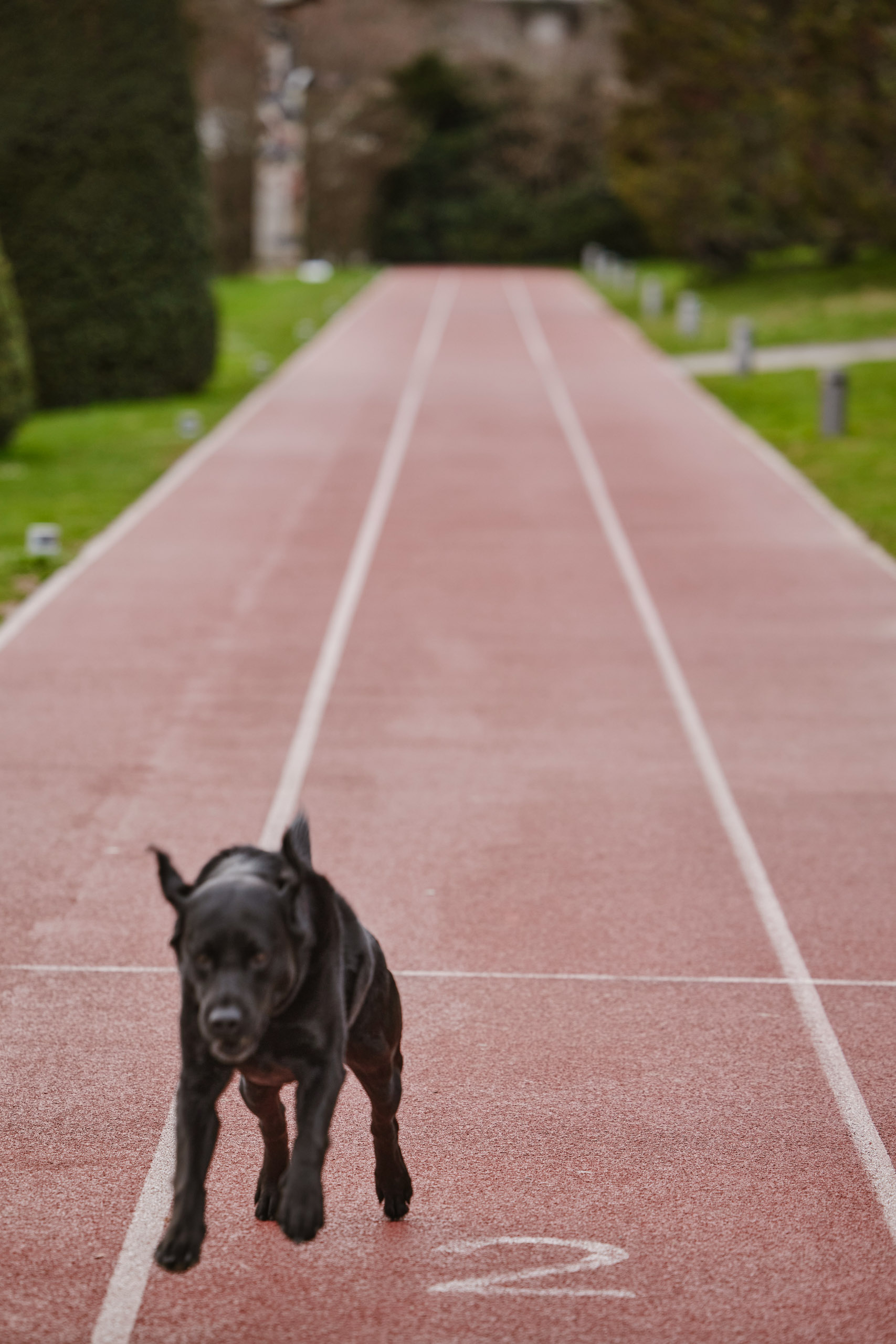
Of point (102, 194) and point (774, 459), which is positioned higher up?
point (102, 194)

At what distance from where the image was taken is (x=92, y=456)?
22453 millimetres

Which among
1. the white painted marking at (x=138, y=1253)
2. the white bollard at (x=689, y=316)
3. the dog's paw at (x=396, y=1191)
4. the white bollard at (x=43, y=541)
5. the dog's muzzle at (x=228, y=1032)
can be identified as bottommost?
the white bollard at (x=689, y=316)

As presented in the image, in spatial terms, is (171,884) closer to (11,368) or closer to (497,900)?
(497,900)

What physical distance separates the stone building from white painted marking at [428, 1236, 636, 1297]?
34.7m

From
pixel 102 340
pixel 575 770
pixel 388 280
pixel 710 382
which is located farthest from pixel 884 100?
pixel 388 280

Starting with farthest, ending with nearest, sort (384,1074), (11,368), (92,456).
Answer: (92,456), (11,368), (384,1074)

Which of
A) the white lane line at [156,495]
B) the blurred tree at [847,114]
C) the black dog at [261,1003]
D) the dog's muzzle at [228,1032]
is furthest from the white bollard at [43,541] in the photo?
the blurred tree at [847,114]

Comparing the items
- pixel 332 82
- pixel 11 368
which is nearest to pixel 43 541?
pixel 11 368

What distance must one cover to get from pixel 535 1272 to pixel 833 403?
803 inches

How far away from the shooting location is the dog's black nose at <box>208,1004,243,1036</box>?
3.54m

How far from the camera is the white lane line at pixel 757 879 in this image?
5.68 metres

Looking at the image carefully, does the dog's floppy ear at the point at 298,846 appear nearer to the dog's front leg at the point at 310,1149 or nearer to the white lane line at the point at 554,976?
the dog's front leg at the point at 310,1149

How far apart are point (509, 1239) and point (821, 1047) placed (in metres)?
1.99

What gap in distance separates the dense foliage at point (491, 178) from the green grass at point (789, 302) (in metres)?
22.7
